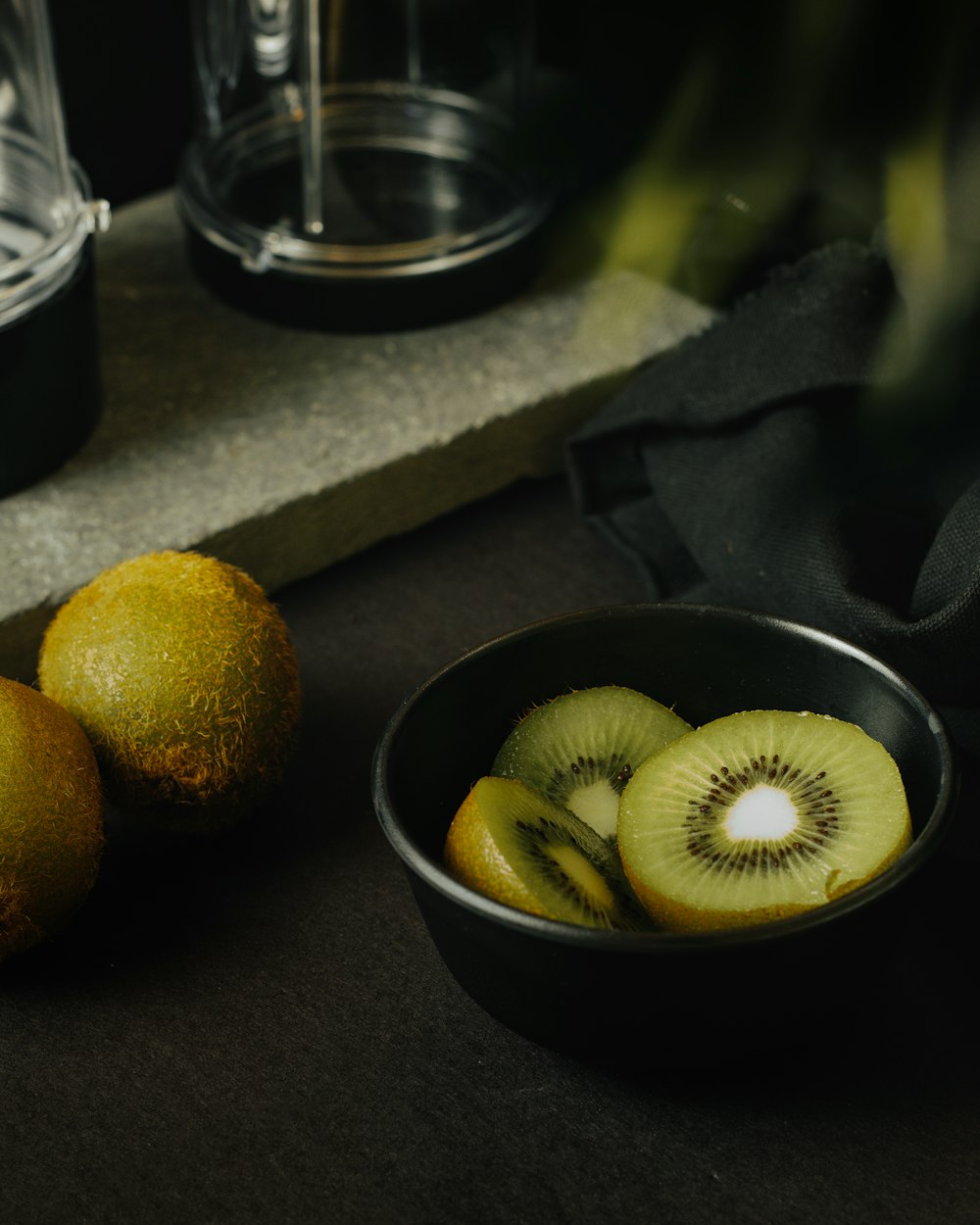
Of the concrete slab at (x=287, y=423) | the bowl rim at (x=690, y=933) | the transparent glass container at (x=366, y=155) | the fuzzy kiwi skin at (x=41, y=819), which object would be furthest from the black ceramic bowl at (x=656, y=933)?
the transparent glass container at (x=366, y=155)

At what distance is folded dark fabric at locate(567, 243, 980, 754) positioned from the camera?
23.5 inches

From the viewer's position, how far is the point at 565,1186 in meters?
0.46

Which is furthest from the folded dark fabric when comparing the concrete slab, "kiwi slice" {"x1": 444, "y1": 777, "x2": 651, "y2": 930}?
"kiwi slice" {"x1": 444, "y1": 777, "x2": 651, "y2": 930}

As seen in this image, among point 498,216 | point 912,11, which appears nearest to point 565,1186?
point 498,216

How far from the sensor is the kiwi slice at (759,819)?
45 centimetres

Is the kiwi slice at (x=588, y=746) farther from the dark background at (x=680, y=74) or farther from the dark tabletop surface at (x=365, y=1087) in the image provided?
the dark background at (x=680, y=74)

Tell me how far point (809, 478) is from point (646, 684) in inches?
6.2

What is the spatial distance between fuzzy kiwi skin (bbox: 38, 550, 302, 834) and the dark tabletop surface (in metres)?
0.04

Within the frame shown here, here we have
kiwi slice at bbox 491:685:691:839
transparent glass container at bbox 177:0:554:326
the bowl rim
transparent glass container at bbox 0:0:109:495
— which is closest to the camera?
the bowl rim

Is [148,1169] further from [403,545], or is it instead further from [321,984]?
[403,545]

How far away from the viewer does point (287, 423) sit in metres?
0.76

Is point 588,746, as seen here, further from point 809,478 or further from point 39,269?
point 39,269

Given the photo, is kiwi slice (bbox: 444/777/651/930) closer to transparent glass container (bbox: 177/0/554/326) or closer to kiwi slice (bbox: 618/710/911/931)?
kiwi slice (bbox: 618/710/911/931)

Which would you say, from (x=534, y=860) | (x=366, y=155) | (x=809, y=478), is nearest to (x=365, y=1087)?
(x=534, y=860)
